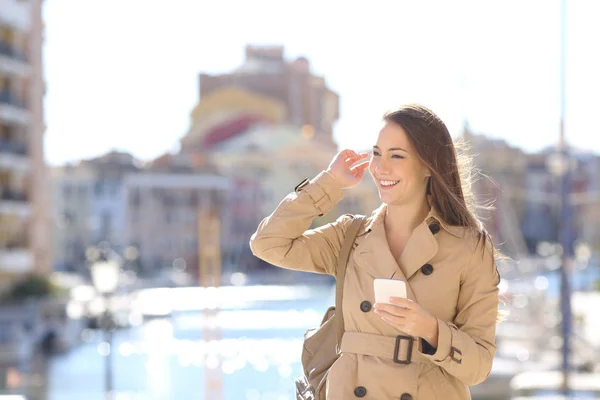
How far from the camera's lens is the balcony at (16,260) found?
33.3 m

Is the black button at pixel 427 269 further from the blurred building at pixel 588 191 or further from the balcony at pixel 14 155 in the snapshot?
the blurred building at pixel 588 191

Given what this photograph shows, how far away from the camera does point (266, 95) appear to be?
8694cm

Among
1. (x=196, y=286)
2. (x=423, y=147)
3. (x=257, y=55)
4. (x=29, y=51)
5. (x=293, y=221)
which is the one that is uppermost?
(x=257, y=55)

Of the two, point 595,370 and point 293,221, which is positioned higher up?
point 293,221

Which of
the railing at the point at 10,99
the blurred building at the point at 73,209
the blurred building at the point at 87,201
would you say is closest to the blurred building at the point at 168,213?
the blurred building at the point at 87,201

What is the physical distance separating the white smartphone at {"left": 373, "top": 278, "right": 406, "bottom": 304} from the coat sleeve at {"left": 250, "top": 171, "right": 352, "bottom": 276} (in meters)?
0.37

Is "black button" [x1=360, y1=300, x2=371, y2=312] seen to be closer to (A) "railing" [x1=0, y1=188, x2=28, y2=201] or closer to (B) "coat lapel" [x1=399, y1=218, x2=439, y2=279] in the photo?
A: (B) "coat lapel" [x1=399, y1=218, x2=439, y2=279]

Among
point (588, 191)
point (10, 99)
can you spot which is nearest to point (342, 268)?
point (10, 99)

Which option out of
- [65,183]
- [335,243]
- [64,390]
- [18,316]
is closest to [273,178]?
[65,183]

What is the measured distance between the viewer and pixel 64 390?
2262 cm

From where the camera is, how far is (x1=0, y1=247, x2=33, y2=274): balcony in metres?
33.3

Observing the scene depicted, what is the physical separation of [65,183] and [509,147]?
100ft

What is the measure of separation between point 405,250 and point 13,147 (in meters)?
33.1

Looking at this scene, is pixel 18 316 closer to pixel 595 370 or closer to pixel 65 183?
pixel 595 370
